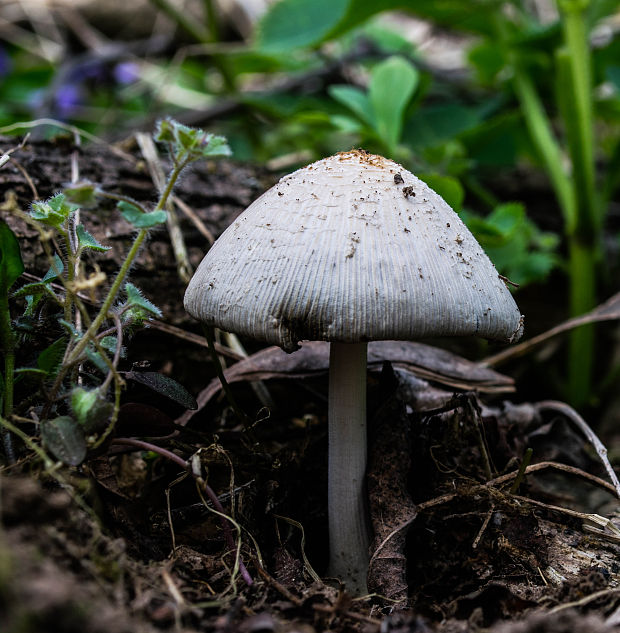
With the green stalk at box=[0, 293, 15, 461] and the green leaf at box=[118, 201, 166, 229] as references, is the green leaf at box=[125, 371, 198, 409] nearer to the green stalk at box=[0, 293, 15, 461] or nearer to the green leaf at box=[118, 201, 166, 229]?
the green stalk at box=[0, 293, 15, 461]

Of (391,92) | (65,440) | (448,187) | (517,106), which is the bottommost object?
(65,440)

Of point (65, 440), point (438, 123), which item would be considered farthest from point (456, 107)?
point (65, 440)

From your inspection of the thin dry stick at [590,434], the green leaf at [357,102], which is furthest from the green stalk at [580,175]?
the green leaf at [357,102]

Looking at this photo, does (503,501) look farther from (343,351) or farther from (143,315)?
(143,315)

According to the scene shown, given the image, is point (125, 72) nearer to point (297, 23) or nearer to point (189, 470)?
point (297, 23)

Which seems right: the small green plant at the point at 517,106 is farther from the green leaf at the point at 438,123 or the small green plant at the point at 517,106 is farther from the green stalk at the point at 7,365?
the green stalk at the point at 7,365
